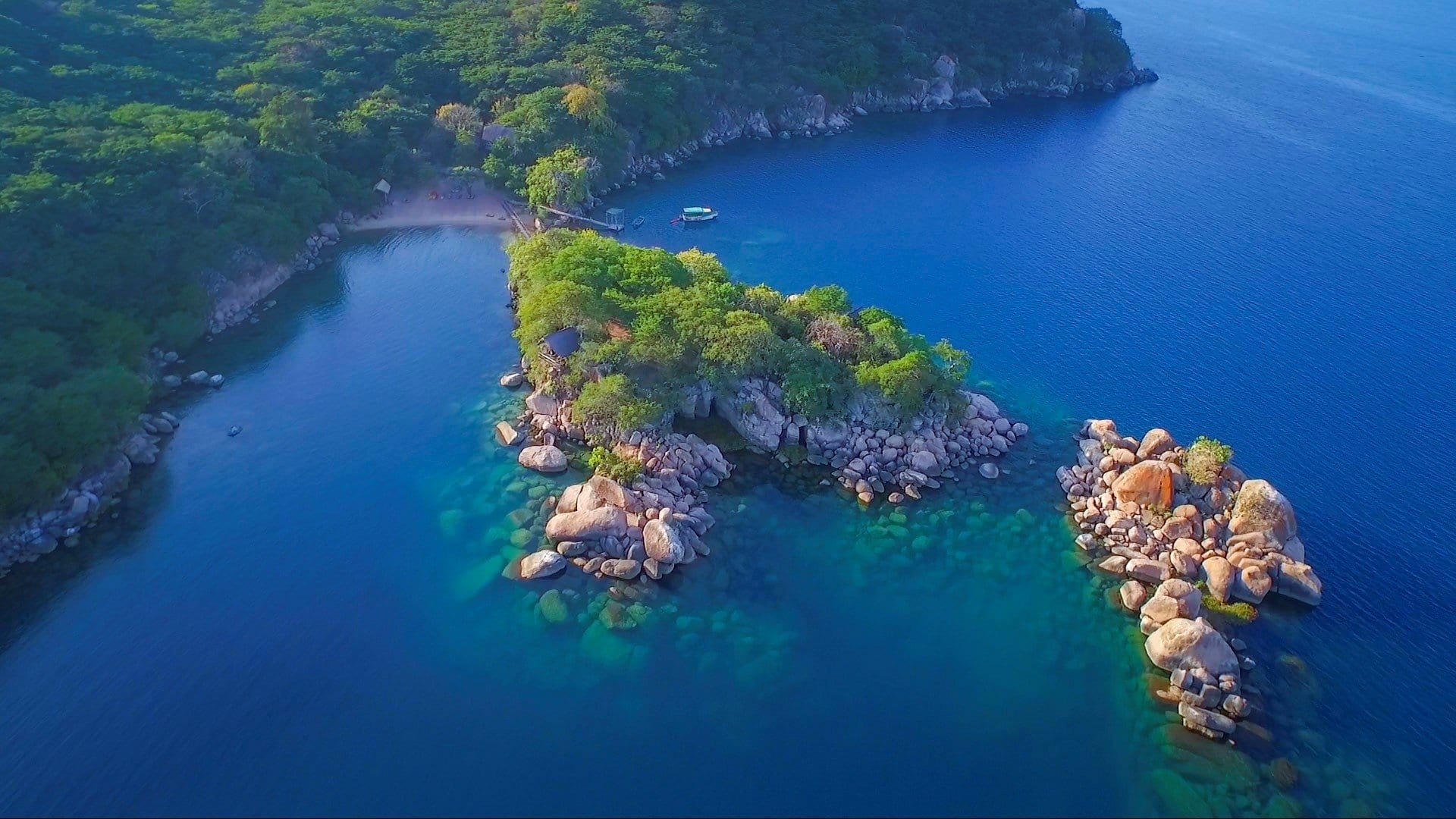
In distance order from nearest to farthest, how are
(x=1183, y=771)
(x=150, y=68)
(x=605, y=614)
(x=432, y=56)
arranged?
1. (x=1183, y=771)
2. (x=605, y=614)
3. (x=150, y=68)
4. (x=432, y=56)

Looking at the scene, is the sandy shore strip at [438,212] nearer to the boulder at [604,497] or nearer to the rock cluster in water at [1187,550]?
the boulder at [604,497]

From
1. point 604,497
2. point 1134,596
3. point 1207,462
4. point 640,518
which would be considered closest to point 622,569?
point 640,518

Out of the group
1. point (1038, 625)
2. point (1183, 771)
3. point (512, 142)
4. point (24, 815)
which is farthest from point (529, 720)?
point (512, 142)

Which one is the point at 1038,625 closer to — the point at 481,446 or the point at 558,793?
the point at 558,793

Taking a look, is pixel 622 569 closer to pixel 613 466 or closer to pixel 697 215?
pixel 613 466

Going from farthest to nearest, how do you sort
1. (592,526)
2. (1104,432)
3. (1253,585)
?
1. (1104,432)
2. (592,526)
3. (1253,585)
